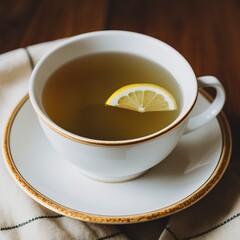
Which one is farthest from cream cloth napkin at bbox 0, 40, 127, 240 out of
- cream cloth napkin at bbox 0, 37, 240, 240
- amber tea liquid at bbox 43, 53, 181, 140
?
amber tea liquid at bbox 43, 53, 181, 140

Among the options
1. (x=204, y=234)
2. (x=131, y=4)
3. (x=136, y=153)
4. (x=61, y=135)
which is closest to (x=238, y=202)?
(x=204, y=234)

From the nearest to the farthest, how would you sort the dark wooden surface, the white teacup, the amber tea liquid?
the white teacup → the amber tea liquid → the dark wooden surface

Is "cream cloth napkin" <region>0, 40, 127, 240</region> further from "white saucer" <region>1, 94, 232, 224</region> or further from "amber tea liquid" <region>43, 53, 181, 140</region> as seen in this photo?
"amber tea liquid" <region>43, 53, 181, 140</region>

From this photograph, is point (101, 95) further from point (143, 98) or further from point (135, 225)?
point (135, 225)

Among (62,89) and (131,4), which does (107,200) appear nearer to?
(62,89)

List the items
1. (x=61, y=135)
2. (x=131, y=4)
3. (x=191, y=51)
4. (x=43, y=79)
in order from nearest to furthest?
(x=61, y=135) → (x=43, y=79) → (x=191, y=51) → (x=131, y=4)

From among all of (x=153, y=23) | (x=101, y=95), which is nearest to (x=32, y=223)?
(x=101, y=95)
